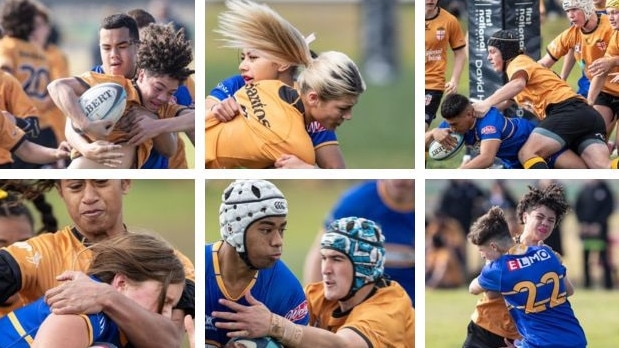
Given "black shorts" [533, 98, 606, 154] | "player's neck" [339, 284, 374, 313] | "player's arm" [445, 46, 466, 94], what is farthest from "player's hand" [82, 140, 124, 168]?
"black shorts" [533, 98, 606, 154]

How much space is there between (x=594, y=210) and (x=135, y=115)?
194 cm

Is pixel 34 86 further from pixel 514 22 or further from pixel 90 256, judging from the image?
pixel 514 22

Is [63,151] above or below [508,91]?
below

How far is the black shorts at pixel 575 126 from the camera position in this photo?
4559mm

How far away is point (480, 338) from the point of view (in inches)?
179

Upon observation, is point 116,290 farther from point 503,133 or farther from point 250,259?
point 503,133

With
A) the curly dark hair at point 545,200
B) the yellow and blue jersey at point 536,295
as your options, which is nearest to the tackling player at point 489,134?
the curly dark hair at point 545,200

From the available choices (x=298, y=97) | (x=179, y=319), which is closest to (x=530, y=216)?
(x=298, y=97)

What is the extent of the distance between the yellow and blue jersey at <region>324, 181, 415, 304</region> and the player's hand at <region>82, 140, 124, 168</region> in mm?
875

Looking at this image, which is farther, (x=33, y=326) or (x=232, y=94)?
(x=232, y=94)

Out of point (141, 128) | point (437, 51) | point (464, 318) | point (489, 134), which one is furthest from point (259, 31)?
point (464, 318)

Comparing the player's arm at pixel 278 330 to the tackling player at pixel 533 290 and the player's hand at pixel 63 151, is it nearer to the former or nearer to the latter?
the tackling player at pixel 533 290

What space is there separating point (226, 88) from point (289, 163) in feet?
1.30

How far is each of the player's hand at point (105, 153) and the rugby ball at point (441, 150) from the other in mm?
1253
